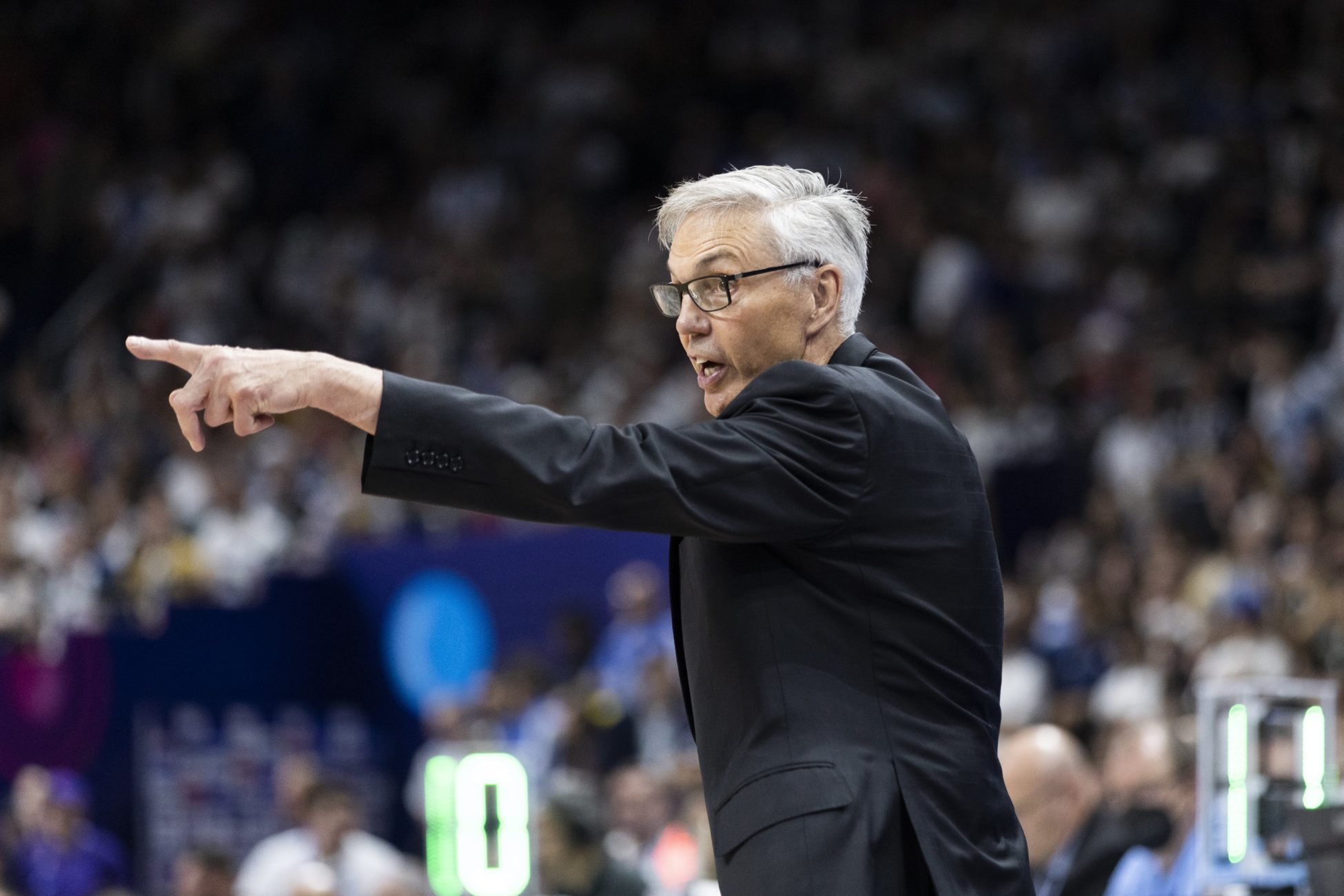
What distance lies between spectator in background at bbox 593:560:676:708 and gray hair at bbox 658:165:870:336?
668 cm

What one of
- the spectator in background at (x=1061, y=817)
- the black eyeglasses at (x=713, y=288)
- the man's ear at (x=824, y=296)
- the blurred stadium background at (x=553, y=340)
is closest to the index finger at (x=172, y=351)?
the black eyeglasses at (x=713, y=288)

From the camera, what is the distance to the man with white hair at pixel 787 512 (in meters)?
2.24

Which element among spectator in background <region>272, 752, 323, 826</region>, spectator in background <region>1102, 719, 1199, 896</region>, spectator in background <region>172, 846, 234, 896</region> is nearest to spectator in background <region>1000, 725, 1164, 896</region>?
spectator in background <region>1102, 719, 1199, 896</region>

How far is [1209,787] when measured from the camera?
4.36m

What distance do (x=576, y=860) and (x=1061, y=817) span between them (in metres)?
2.47

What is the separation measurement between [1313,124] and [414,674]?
6.19m

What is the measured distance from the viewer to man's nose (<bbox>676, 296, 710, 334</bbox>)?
259cm

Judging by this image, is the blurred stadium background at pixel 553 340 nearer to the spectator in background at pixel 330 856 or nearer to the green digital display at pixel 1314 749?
the spectator in background at pixel 330 856

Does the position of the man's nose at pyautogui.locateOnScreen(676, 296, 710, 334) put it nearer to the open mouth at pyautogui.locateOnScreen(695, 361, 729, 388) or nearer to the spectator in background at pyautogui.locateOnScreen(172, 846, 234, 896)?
the open mouth at pyautogui.locateOnScreen(695, 361, 729, 388)

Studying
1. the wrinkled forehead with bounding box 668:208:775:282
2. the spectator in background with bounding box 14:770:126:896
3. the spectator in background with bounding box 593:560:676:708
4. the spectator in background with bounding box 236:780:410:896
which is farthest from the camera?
the spectator in background with bounding box 593:560:676:708

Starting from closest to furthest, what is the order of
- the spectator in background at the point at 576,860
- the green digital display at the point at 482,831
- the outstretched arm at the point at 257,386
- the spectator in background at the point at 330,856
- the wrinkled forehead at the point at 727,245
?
the outstretched arm at the point at 257,386
the wrinkled forehead at the point at 727,245
the green digital display at the point at 482,831
the spectator in background at the point at 576,860
the spectator in background at the point at 330,856

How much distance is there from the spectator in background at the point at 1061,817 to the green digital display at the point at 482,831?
2.12m

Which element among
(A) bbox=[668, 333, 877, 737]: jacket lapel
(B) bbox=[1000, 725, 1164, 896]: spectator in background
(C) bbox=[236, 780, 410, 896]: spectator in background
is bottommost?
(C) bbox=[236, 780, 410, 896]: spectator in background

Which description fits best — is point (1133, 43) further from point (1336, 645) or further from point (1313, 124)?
point (1336, 645)
